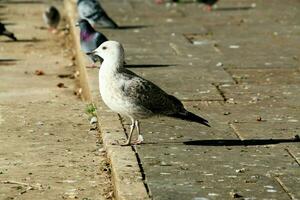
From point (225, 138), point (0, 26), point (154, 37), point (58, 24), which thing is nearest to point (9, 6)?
point (58, 24)

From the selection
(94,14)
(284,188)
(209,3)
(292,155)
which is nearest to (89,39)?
(94,14)

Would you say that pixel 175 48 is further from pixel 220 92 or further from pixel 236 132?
pixel 236 132

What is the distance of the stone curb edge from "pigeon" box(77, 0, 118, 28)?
12.3 feet

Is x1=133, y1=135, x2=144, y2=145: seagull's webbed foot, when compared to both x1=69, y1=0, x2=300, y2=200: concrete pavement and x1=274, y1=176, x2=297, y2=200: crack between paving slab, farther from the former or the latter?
x1=274, y1=176, x2=297, y2=200: crack between paving slab

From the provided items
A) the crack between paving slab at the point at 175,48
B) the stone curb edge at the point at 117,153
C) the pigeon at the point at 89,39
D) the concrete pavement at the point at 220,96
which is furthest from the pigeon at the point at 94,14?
the stone curb edge at the point at 117,153

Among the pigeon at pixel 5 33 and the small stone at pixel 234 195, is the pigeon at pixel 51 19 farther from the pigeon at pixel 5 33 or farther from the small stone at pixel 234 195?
the small stone at pixel 234 195

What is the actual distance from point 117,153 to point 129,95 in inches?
18.5

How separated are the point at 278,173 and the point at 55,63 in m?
7.42

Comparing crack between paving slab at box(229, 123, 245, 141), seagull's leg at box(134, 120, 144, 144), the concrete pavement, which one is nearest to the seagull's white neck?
seagull's leg at box(134, 120, 144, 144)

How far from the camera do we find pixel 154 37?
15.1m

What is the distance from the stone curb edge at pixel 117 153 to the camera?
22.8ft

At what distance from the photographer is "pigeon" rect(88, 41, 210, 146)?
8148 millimetres

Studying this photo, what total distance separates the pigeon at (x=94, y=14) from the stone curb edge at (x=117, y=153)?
12.3ft

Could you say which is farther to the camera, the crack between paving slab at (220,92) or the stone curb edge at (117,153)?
the crack between paving slab at (220,92)
